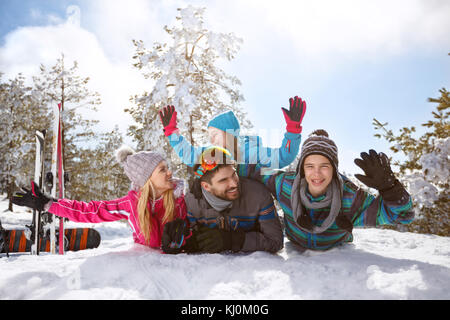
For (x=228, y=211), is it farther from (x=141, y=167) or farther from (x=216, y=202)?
(x=141, y=167)

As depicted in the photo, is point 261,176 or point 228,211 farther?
point 261,176

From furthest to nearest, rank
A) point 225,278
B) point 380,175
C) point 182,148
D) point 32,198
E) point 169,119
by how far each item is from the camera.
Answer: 1. point 182,148
2. point 169,119
3. point 32,198
4. point 380,175
5. point 225,278

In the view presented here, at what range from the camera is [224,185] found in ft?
8.84

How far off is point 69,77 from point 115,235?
776 cm

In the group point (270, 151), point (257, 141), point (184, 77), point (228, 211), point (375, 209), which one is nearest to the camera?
point (375, 209)

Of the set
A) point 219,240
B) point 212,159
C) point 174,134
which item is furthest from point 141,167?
point 174,134

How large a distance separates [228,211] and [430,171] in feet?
15.2

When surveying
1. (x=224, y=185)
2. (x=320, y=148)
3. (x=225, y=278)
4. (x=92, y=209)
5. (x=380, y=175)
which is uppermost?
(x=320, y=148)

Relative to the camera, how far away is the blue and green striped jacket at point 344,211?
2.44 m

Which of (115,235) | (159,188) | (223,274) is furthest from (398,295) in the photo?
(115,235)

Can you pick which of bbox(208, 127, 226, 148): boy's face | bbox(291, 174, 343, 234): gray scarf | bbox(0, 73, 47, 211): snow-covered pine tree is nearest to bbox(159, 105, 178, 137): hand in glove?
bbox(208, 127, 226, 148): boy's face

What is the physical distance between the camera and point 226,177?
2.68 m

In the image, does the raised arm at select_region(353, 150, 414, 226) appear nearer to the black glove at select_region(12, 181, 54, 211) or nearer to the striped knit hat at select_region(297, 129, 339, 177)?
the striped knit hat at select_region(297, 129, 339, 177)
